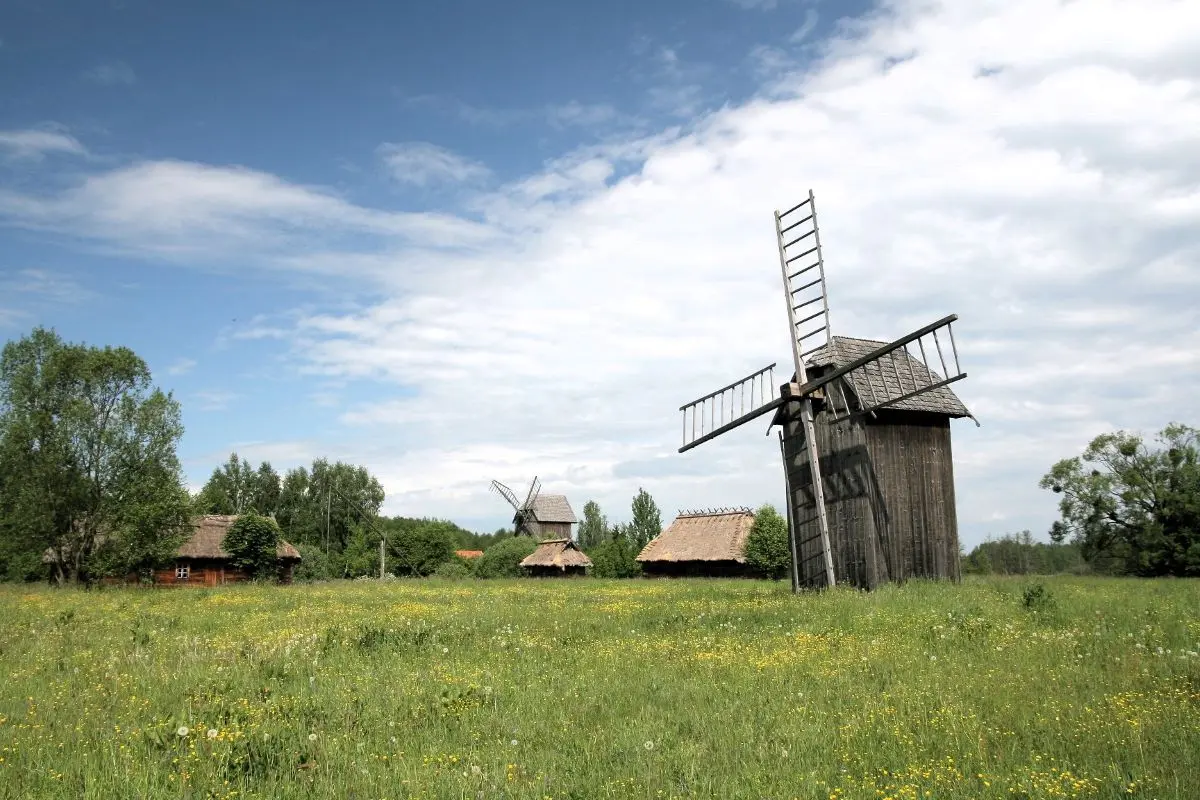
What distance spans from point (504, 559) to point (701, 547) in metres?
21.8

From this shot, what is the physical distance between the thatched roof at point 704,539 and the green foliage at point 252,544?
2479cm

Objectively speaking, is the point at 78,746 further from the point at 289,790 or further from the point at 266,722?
the point at 289,790

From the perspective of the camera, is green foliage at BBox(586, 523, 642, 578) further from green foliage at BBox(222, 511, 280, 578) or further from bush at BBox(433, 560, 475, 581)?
green foliage at BBox(222, 511, 280, 578)

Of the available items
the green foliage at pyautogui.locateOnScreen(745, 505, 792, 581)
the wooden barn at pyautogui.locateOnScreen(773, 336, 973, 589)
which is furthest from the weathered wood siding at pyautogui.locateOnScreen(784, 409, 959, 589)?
the green foliage at pyautogui.locateOnScreen(745, 505, 792, 581)

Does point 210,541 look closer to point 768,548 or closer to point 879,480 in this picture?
point 768,548

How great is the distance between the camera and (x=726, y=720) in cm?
770

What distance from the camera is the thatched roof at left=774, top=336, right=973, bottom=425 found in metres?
21.6

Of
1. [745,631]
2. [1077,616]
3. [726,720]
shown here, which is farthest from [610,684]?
[1077,616]

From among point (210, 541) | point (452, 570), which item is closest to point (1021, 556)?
point (452, 570)

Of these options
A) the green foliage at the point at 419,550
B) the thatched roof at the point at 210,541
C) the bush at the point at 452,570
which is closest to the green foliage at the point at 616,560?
the bush at the point at 452,570

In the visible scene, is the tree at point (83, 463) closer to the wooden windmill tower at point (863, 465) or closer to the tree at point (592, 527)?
the wooden windmill tower at point (863, 465)

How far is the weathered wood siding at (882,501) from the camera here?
21156 mm

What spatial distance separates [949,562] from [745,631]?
1120 centimetres

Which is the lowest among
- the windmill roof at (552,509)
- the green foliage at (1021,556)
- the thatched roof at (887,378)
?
the green foliage at (1021,556)
